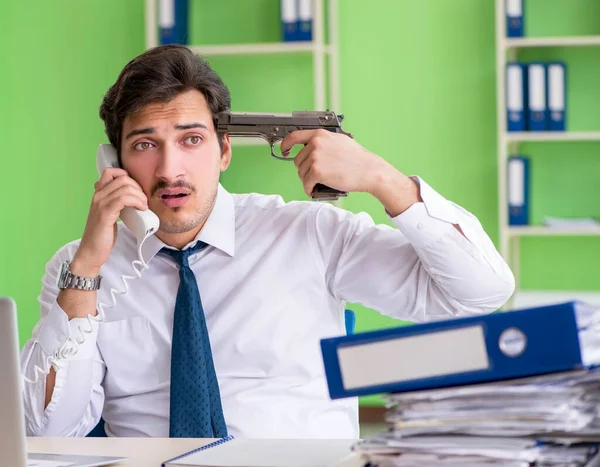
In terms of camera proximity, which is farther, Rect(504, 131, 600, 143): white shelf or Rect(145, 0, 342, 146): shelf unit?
Rect(145, 0, 342, 146): shelf unit

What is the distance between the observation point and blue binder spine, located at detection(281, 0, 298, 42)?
428 centimetres

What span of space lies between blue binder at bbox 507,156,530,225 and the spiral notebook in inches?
115

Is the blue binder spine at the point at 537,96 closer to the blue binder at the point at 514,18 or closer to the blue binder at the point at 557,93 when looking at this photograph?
the blue binder at the point at 557,93

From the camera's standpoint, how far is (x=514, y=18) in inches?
165

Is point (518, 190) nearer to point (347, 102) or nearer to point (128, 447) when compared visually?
point (347, 102)

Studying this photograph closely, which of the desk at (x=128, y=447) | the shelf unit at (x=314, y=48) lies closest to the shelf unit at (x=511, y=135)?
the shelf unit at (x=314, y=48)

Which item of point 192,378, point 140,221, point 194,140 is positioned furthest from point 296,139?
point 192,378

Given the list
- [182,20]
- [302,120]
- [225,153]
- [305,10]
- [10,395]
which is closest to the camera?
[10,395]

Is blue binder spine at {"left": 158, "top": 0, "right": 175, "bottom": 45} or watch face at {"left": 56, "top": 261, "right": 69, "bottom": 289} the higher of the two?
blue binder spine at {"left": 158, "top": 0, "right": 175, "bottom": 45}

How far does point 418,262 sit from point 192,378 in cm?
52

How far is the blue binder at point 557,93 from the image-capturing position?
4.05 meters

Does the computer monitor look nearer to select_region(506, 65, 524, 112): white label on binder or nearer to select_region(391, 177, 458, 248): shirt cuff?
select_region(391, 177, 458, 248): shirt cuff

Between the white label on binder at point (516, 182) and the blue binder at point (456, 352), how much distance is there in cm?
327

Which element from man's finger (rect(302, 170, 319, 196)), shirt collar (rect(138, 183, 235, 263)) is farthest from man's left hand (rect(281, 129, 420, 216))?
shirt collar (rect(138, 183, 235, 263))
